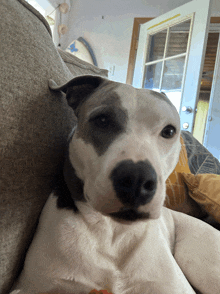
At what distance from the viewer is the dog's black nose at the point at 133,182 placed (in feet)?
1.72

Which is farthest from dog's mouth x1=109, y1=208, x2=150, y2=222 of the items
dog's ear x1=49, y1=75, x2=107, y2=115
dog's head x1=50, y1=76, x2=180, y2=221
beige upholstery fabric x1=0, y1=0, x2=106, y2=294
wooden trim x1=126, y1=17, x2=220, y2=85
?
wooden trim x1=126, y1=17, x2=220, y2=85

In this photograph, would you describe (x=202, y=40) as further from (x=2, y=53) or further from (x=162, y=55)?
(x=2, y=53)

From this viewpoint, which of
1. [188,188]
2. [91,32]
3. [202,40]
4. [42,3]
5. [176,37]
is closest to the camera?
[188,188]

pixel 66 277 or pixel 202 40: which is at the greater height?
pixel 202 40

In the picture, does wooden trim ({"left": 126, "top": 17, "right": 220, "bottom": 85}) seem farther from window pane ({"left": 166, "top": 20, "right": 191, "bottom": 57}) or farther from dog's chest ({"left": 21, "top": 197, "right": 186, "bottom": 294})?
dog's chest ({"left": 21, "top": 197, "right": 186, "bottom": 294})

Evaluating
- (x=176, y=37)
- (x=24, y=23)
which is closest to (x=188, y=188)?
(x=24, y=23)

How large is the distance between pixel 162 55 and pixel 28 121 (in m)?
2.88

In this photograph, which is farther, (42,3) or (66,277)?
(42,3)

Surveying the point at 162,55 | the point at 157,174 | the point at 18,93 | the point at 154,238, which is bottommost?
the point at 154,238

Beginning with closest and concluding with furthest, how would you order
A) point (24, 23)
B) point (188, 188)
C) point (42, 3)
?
point (24, 23)
point (188, 188)
point (42, 3)

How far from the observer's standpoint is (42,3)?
3504 millimetres

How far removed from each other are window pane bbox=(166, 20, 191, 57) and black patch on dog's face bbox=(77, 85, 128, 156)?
2527 millimetres

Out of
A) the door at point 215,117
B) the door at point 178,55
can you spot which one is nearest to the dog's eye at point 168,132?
the door at point 178,55

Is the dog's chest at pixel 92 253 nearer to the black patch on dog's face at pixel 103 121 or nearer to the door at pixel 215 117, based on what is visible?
the black patch on dog's face at pixel 103 121
